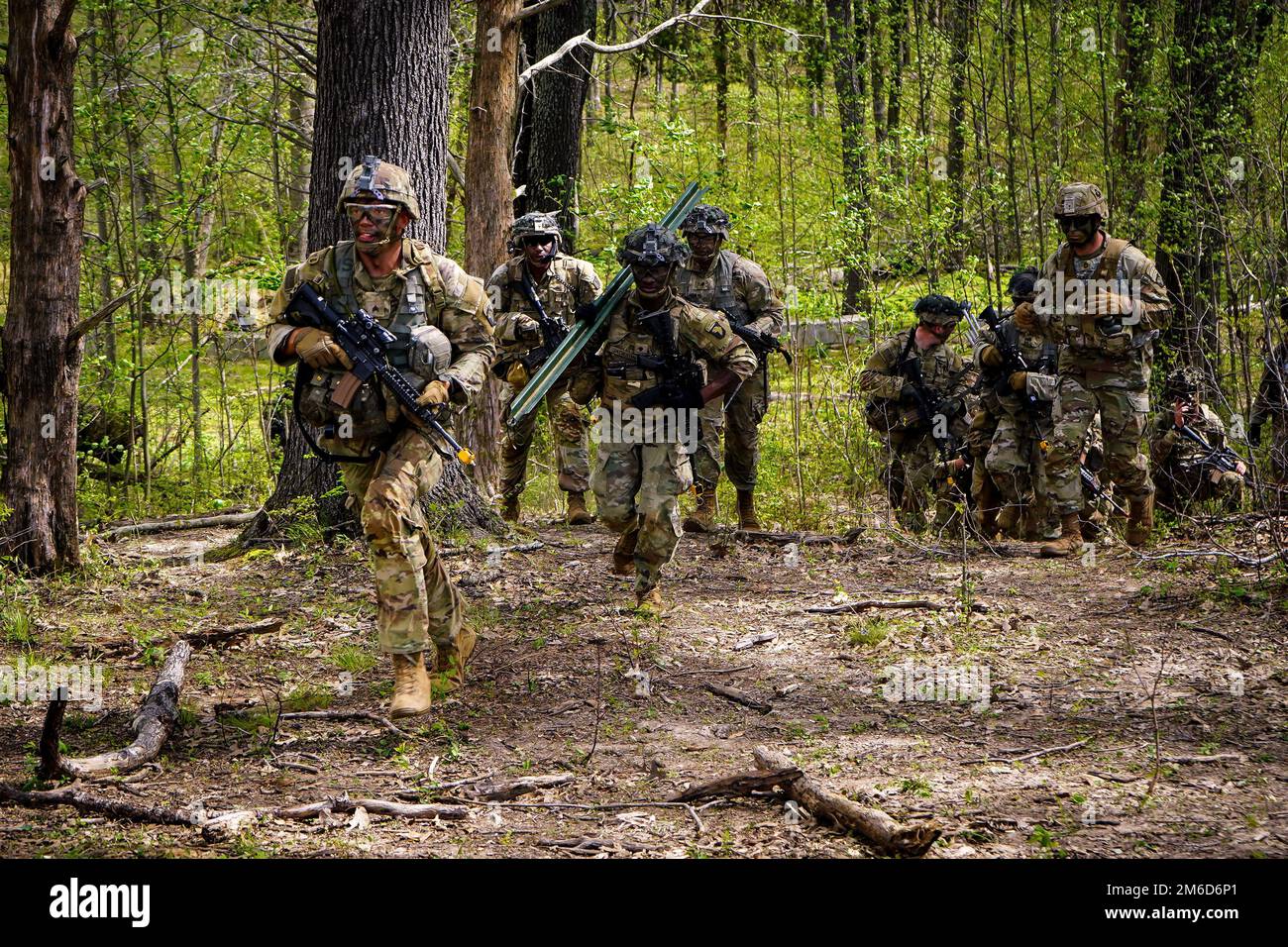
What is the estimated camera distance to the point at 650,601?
6941 millimetres

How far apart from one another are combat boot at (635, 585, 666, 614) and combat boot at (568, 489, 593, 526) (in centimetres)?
257

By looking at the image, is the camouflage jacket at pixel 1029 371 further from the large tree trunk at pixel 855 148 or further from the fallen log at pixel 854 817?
the fallen log at pixel 854 817

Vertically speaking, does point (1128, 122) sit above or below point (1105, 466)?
above

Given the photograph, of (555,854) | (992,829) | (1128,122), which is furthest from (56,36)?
(1128,122)

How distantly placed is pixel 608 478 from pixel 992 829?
3180mm

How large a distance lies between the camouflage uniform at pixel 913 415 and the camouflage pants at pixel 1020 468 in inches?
12.8

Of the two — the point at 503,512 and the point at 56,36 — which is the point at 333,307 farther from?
the point at 503,512

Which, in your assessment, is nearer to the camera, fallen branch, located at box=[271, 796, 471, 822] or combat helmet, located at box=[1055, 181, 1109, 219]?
fallen branch, located at box=[271, 796, 471, 822]

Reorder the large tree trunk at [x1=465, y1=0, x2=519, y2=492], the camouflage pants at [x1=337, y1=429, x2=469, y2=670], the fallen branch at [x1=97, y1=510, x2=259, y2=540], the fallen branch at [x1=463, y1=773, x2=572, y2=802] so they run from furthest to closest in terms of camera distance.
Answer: the large tree trunk at [x1=465, y1=0, x2=519, y2=492] < the fallen branch at [x1=97, y1=510, x2=259, y2=540] < the camouflage pants at [x1=337, y1=429, x2=469, y2=670] < the fallen branch at [x1=463, y1=773, x2=572, y2=802]

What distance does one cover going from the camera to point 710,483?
9086mm

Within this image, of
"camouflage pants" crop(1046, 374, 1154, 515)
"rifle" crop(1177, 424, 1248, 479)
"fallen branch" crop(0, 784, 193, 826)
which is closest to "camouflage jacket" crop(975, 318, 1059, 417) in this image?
"camouflage pants" crop(1046, 374, 1154, 515)

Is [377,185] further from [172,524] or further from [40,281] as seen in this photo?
[172,524]

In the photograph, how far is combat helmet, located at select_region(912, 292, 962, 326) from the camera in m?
9.50

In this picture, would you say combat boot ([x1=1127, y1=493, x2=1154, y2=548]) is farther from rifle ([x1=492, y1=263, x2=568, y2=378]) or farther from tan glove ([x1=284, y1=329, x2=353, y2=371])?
tan glove ([x1=284, y1=329, x2=353, y2=371])
